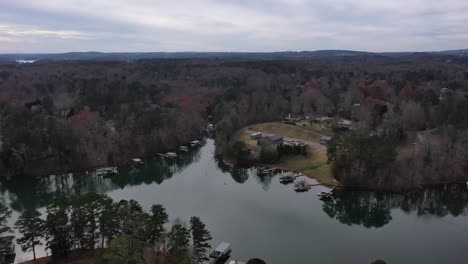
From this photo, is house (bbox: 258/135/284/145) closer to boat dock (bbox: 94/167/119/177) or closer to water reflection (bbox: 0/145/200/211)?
water reflection (bbox: 0/145/200/211)

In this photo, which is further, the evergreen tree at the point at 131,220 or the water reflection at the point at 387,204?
the water reflection at the point at 387,204

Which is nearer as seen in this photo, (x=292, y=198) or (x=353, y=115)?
(x=292, y=198)

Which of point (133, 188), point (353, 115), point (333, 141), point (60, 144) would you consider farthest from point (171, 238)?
point (353, 115)

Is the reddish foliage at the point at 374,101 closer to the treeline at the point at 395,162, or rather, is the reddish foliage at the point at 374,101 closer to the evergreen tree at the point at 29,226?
the treeline at the point at 395,162

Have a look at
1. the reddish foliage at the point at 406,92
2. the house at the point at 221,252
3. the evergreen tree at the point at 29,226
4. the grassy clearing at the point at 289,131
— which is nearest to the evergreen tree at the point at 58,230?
the evergreen tree at the point at 29,226

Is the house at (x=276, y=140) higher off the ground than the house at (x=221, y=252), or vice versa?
the house at (x=276, y=140)

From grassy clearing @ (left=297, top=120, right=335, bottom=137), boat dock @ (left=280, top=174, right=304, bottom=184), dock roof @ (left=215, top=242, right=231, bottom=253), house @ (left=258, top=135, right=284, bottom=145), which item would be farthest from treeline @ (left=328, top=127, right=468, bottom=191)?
dock roof @ (left=215, top=242, right=231, bottom=253)

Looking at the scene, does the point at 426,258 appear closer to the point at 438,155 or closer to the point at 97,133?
the point at 438,155

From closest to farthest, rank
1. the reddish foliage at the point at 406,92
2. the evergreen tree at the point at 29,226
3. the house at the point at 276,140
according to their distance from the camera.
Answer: the evergreen tree at the point at 29,226 < the house at the point at 276,140 < the reddish foliage at the point at 406,92
